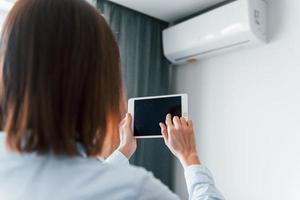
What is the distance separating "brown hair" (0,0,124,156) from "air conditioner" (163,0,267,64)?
1498 millimetres

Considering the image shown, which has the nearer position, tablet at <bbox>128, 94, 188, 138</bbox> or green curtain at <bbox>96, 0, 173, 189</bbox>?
tablet at <bbox>128, 94, 188, 138</bbox>

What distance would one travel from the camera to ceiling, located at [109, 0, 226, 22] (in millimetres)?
2178

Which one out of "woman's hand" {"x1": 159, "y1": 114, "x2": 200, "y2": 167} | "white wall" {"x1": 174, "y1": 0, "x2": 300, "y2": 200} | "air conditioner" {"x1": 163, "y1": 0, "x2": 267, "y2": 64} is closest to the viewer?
"woman's hand" {"x1": 159, "y1": 114, "x2": 200, "y2": 167}

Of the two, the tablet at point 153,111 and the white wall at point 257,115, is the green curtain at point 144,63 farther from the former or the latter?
the tablet at point 153,111

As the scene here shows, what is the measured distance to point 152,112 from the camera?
1419mm

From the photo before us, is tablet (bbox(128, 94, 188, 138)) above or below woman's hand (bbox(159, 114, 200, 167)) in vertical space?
above

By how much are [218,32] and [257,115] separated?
0.48 metres

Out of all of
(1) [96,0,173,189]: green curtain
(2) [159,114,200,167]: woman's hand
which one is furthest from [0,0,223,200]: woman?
(1) [96,0,173,189]: green curtain

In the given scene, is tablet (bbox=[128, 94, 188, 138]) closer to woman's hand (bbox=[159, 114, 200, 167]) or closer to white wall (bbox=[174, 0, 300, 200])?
woman's hand (bbox=[159, 114, 200, 167])

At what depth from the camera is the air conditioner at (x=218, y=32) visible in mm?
1946

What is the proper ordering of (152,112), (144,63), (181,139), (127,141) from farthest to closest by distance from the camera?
1. (144,63)
2. (152,112)
3. (127,141)
4. (181,139)

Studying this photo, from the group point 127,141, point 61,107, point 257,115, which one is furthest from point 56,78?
point 257,115

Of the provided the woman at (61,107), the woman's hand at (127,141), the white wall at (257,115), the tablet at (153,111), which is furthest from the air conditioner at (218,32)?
the woman at (61,107)

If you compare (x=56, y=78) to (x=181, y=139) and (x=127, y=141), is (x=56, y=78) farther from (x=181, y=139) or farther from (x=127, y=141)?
(x=127, y=141)
